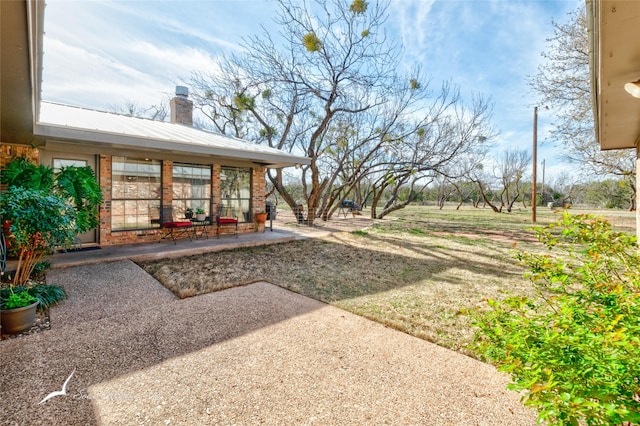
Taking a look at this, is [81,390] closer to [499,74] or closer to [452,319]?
[452,319]

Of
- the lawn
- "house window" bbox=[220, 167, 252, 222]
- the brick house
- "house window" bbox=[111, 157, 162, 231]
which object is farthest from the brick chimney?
the lawn

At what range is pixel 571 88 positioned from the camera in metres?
9.26

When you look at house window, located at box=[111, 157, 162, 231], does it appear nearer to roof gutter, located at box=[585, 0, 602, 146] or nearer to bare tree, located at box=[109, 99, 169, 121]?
roof gutter, located at box=[585, 0, 602, 146]

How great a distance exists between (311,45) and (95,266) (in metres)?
6.79

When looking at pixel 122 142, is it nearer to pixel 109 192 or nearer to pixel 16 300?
pixel 109 192

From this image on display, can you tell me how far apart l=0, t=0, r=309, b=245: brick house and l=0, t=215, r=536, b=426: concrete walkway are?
8.58 feet

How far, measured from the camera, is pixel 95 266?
16.7ft

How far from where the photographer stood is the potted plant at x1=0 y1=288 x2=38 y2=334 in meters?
2.77

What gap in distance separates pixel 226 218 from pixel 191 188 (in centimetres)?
129

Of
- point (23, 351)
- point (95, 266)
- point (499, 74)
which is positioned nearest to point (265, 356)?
point (23, 351)

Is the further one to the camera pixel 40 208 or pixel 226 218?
pixel 226 218

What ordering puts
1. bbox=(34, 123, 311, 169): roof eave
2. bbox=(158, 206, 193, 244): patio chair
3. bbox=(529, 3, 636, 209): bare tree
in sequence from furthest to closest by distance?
bbox=(529, 3, 636, 209): bare tree → bbox=(158, 206, 193, 244): patio chair → bbox=(34, 123, 311, 169): roof eave

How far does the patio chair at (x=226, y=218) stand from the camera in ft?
27.4

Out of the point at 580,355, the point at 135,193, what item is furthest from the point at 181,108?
the point at 580,355
